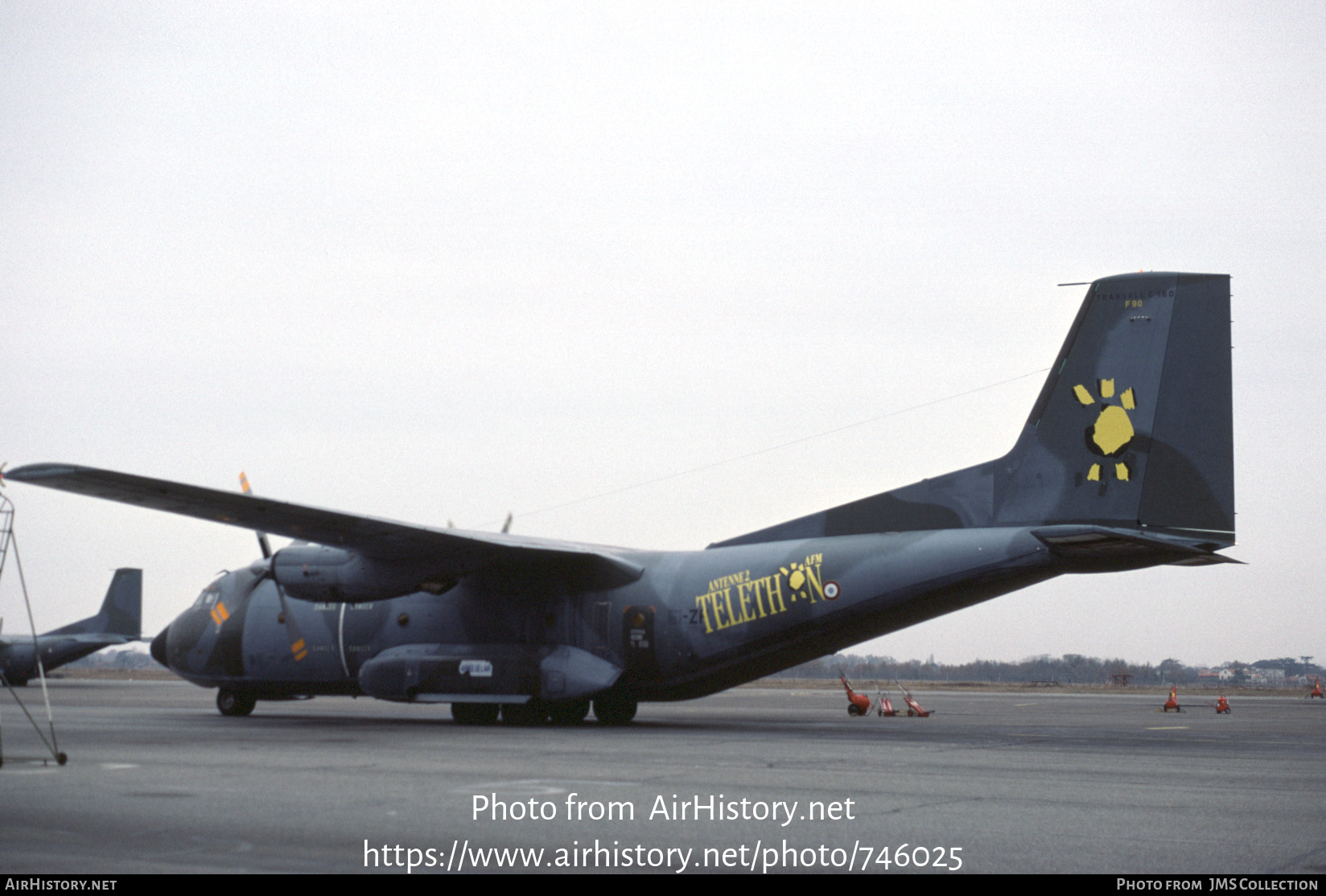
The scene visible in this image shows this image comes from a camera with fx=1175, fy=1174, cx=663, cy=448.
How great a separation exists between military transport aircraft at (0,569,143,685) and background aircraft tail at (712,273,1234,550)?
148 ft

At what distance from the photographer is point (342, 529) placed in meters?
20.3

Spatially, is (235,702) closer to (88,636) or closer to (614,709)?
(614,709)

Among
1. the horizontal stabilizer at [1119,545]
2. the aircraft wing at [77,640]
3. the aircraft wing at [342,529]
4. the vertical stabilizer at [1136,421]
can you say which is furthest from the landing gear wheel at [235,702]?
the aircraft wing at [77,640]

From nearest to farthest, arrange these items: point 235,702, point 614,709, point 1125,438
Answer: point 1125,438
point 614,709
point 235,702

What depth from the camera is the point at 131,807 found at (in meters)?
9.17

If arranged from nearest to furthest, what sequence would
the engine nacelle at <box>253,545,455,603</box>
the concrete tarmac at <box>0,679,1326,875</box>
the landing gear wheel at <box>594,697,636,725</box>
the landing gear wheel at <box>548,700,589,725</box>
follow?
the concrete tarmac at <box>0,679,1326,875</box> < the engine nacelle at <box>253,545,455,603</box> < the landing gear wheel at <box>548,700,589,725</box> < the landing gear wheel at <box>594,697,636,725</box>

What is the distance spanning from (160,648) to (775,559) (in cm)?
1494

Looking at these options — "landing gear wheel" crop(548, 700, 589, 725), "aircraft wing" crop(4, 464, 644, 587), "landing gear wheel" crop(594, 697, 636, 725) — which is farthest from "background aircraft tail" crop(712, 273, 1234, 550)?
"landing gear wheel" crop(548, 700, 589, 725)

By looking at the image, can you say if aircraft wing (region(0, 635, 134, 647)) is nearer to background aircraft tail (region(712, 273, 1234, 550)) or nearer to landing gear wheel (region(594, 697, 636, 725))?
landing gear wheel (region(594, 697, 636, 725))

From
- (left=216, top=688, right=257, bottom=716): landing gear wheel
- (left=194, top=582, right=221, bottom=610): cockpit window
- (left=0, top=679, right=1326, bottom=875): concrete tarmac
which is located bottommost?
(left=216, top=688, right=257, bottom=716): landing gear wheel

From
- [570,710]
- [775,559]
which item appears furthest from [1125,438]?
[570,710]

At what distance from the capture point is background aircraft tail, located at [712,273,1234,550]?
1822 centimetres

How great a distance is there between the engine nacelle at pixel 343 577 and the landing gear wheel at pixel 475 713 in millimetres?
2334
